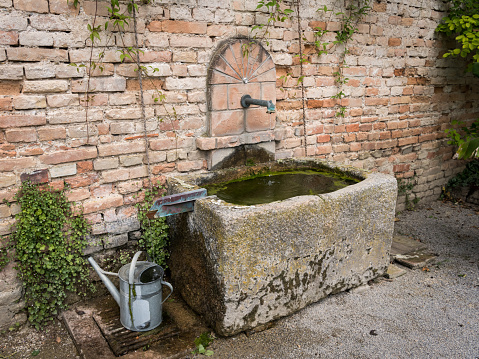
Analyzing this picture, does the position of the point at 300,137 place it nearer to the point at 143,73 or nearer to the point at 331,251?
the point at 331,251

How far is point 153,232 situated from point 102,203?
1.48 ft

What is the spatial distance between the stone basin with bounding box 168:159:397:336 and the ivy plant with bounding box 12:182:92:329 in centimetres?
73

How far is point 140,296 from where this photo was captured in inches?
102

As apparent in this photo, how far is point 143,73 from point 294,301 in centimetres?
207

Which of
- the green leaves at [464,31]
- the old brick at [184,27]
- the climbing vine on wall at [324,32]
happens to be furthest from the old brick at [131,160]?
the green leaves at [464,31]

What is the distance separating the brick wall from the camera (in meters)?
2.58

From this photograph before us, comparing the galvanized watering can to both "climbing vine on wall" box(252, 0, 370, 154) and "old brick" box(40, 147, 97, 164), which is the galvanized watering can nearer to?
"old brick" box(40, 147, 97, 164)

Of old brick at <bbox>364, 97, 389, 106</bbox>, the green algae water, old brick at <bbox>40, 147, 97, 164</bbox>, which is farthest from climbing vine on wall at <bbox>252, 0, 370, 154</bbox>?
old brick at <bbox>40, 147, 97, 164</bbox>

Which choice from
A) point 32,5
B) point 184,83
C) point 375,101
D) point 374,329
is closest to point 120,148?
point 184,83

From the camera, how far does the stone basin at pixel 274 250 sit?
2457mm

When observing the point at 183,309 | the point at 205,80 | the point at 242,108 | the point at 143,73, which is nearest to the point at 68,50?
the point at 143,73

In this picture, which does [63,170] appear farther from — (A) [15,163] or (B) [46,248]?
(B) [46,248]

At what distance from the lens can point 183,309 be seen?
9.50 feet

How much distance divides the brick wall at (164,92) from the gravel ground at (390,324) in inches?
55.5
